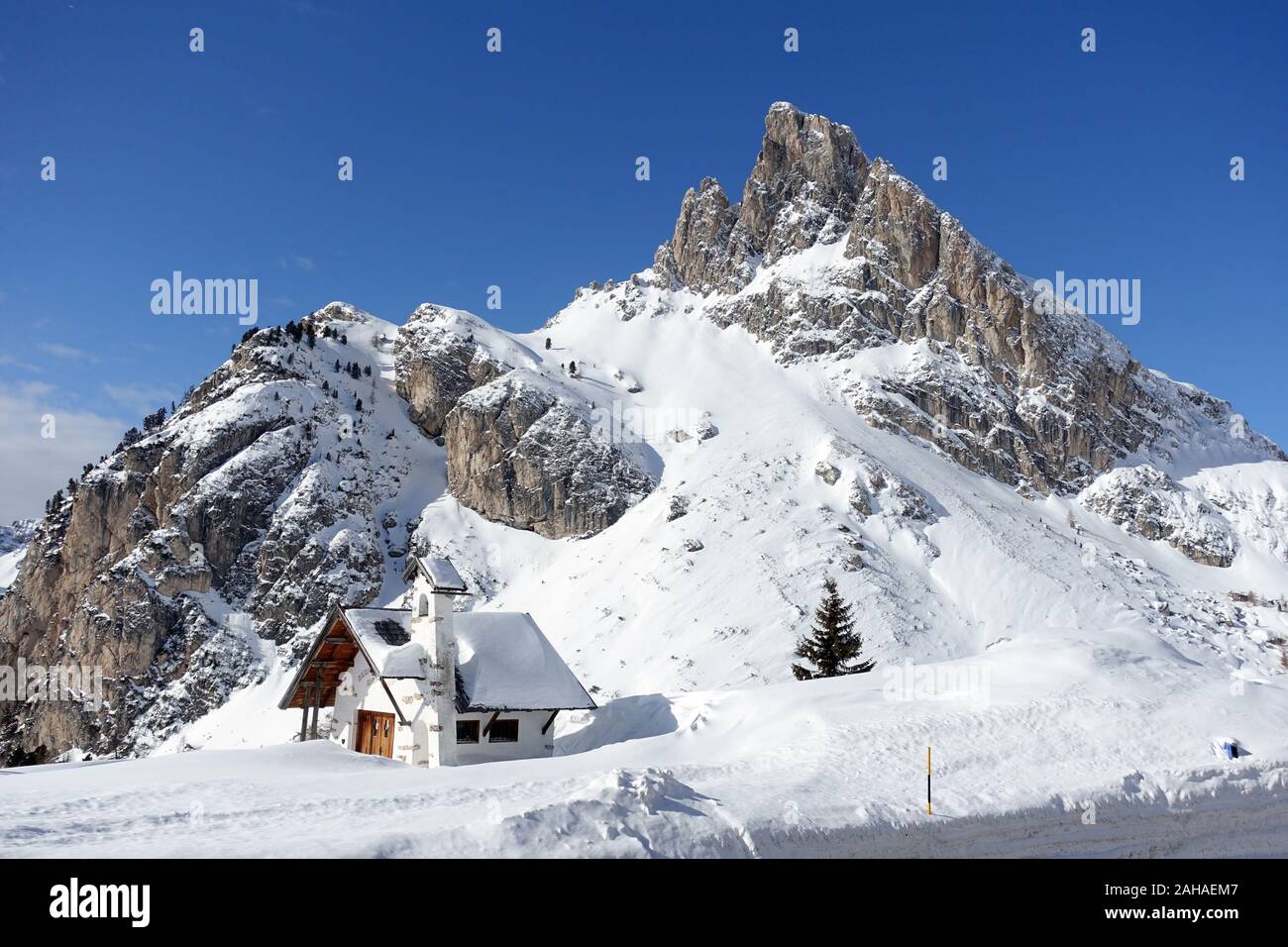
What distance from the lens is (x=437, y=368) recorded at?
344 feet

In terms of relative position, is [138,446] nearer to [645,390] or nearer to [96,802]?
[645,390]

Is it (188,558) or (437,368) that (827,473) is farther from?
(188,558)

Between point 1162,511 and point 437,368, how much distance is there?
7998cm

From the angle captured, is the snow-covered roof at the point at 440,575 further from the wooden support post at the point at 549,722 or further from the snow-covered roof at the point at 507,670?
the wooden support post at the point at 549,722

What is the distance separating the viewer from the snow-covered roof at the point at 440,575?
A: 88.9 feet

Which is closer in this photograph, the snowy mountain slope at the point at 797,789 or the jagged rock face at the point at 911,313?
the snowy mountain slope at the point at 797,789

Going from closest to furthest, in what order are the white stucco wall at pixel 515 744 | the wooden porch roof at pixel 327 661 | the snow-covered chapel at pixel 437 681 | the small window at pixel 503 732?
the snow-covered chapel at pixel 437 681 → the white stucco wall at pixel 515 744 → the small window at pixel 503 732 → the wooden porch roof at pixel 327 661

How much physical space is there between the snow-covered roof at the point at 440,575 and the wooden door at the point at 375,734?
4482mm

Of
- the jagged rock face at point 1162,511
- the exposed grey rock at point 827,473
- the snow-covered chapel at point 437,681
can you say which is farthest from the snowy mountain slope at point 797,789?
the jagged rock face at point 1162,511

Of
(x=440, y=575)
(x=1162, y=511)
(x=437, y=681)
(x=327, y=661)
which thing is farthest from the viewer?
(x=1162, y=511)

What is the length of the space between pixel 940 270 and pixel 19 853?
11278 cm

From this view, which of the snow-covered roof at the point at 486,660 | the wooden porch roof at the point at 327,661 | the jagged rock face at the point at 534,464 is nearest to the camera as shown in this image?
the snow-covered roof at the point at 486,660

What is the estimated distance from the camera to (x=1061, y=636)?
29.0 m

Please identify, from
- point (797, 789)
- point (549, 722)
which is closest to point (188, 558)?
point (549, 722)
